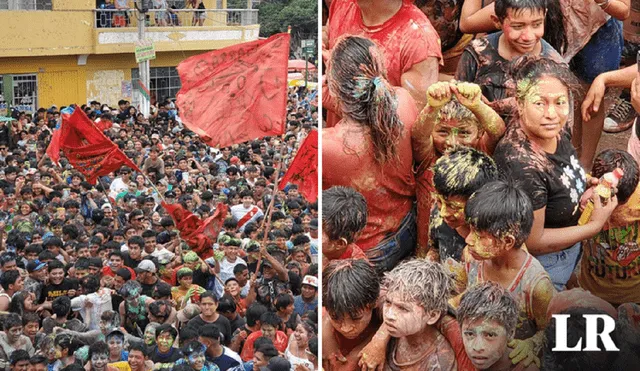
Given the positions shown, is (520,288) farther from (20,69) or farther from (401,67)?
(20,69)

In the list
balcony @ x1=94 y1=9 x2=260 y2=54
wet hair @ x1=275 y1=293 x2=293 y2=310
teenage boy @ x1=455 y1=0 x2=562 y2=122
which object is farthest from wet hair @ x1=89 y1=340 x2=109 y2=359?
balcony @ x1=94 y1=9 x2=260 y2=54

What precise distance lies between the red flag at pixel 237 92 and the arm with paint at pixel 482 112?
3322 millimetres

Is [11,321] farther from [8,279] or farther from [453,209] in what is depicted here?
[453,209]

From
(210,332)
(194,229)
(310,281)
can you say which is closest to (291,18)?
(194,229)

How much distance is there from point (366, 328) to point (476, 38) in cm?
114

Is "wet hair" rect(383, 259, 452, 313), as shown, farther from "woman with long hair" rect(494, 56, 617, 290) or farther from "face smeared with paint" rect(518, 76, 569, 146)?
"face smeared with paint" rect(518, 76, 569, 146)

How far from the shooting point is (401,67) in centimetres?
408

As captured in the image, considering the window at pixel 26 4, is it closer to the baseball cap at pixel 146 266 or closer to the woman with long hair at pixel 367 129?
the baseball cap at pixel 146 266

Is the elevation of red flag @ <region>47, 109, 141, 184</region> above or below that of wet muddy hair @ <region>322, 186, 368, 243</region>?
below

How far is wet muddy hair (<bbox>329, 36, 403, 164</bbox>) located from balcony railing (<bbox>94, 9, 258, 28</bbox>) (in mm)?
18449

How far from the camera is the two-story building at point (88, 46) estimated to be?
70.4 feet

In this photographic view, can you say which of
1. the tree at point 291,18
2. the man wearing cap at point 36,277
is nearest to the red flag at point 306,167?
the man wearing cap at point 36,277

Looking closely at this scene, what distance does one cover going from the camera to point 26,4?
22.3 m

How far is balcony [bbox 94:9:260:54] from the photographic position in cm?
2291
